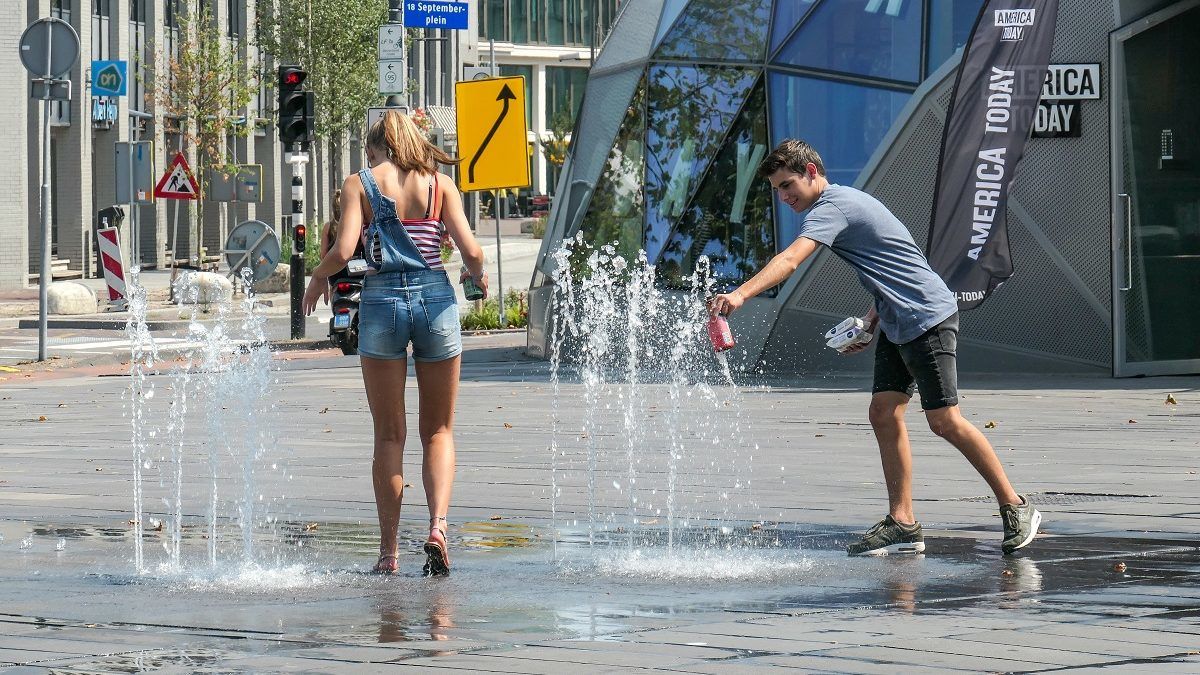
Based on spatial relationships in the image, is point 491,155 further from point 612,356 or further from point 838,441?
point 838,441

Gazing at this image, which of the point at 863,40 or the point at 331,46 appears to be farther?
the point at 331,46

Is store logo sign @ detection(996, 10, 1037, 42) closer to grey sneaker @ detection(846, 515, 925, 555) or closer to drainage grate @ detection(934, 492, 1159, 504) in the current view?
drainage grate @ detection(934, 492, 1159, 504)

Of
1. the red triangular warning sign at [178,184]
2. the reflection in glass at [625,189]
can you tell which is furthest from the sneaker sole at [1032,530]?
the red triangular warning sign at [178,184]

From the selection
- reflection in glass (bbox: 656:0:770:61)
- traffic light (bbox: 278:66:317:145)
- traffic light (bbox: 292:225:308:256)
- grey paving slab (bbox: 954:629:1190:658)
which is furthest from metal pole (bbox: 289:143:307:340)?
grey paving slab (bbox: 954:629:1190:658)

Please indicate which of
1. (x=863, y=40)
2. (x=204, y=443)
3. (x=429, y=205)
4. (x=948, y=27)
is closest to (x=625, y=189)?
(x=863, y=40)

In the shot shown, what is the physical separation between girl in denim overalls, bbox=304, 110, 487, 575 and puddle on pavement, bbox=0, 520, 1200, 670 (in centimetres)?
39

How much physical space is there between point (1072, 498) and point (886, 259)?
2.34 m

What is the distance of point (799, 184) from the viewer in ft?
27.5

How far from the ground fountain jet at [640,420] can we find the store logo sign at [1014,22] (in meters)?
3.91

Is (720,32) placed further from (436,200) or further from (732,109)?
(436,200)

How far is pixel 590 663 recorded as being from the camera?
567 centimetres

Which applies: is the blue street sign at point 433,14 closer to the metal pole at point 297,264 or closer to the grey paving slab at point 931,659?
the metal pole at point 297,264

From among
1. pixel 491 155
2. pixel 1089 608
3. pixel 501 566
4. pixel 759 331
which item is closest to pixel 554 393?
pixel 759 331

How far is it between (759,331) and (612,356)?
7.53 feet
